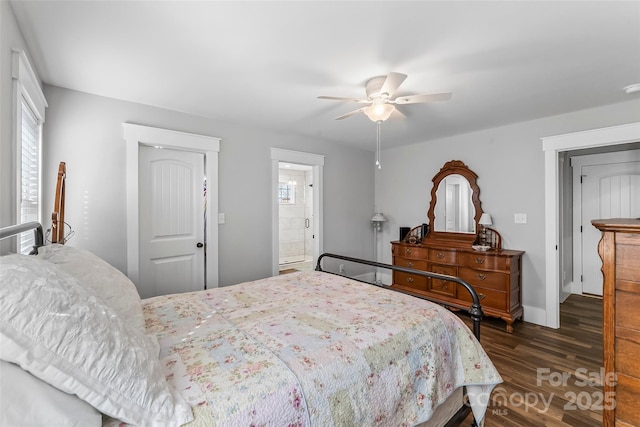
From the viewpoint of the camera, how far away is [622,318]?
1.36 m

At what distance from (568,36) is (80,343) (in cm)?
276

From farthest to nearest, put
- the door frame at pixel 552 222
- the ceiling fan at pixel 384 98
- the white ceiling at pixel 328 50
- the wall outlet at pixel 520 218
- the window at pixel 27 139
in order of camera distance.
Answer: the wall outlet at pixel 520 218, the door frame at pixel 552 222, the ceiling fan at pixel 384 98, the window at pixel 27 139, the white ceiling at pixel 328 50

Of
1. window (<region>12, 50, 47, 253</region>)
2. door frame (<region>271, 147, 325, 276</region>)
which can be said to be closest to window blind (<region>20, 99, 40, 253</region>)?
window (<region>12, 50, 47, 253</region>)

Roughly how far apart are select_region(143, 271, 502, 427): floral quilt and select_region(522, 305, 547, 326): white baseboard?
2.31 meters

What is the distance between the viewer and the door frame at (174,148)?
8.84ft

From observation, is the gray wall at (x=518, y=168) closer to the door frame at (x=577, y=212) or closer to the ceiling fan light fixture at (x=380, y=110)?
the door frame at (x=577, y=212)

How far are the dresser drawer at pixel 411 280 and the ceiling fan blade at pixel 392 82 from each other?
2643 mm

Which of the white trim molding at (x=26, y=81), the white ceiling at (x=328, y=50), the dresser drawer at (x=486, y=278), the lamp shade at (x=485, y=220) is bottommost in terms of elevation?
the dresser drawer at (x=486, y=278)

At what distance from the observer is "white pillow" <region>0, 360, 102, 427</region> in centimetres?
62

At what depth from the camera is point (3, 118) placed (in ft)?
4.75

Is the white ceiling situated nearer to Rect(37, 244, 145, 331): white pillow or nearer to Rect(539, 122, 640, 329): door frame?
Rect(539, 122, 640, 329): door frame

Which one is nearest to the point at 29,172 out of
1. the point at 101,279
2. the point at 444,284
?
the point at 101,279

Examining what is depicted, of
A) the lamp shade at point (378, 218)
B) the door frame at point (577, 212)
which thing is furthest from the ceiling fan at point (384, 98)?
the door frame at point (577, 212)

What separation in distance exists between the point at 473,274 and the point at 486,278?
15 cm
